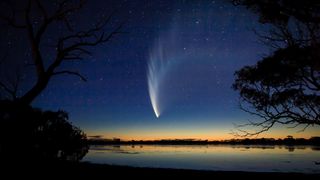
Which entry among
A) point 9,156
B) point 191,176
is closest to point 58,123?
point 9,156

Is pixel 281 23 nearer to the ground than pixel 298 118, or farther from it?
farther from it

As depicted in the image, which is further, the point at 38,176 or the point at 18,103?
the point at 18,103

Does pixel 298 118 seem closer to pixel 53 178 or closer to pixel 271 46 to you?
pixel 271 46

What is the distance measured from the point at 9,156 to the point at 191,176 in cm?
753

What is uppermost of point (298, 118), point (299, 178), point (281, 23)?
point (281, 23)

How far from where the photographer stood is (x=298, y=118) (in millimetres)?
19516

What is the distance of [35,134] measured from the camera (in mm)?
39000

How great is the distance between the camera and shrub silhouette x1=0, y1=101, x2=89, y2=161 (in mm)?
18438

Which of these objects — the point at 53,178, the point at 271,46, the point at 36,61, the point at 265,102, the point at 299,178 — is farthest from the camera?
the point at 265,102

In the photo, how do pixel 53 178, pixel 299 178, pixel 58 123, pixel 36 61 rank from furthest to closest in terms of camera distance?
pixel 58 123, pixel 36 61, pixel 299 178, pixel 53 178

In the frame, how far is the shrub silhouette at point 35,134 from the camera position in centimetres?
1844

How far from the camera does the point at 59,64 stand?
17344 mm

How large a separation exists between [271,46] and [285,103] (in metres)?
3.03

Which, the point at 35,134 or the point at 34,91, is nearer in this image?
the point at 34,91
